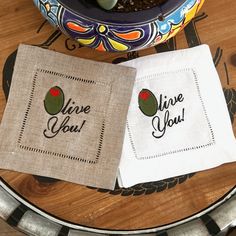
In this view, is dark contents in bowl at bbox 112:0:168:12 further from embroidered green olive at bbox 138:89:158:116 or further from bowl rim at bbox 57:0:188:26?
embroidered green olive at bbox 138:89:158:116

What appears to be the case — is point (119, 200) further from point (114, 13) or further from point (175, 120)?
point (114, 13)

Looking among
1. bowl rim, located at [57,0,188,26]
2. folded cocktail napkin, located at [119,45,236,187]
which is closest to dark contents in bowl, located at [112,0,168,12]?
bowl rim, located at [57,0,188,26]

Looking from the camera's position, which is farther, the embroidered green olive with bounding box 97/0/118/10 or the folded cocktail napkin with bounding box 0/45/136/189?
the folded cocktail napkin with bounding box 0/45/136/189

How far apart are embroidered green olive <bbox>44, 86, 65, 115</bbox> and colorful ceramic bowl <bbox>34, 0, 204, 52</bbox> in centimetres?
11

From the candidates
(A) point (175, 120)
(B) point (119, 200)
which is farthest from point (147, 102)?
(B) point (119, 200)

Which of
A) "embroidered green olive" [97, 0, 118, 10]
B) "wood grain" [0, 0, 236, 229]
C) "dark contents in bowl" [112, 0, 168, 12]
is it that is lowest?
"wood grain" [0, 0, 236, 229]

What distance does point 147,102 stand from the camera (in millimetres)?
622

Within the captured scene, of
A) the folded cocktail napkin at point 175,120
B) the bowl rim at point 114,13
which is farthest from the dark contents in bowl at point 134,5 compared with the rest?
the folded cocktail napkin at point 175,120

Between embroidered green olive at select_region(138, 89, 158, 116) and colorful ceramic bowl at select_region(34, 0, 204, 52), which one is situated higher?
colorful ceramic bowl at select_region(34, 0, 204, 52)

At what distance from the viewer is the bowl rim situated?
0.49 meters

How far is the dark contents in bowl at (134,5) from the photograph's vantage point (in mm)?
510

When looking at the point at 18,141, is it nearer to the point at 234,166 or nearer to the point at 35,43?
the point at 35,43

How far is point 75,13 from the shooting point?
19.6 inches

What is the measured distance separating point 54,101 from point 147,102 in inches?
5.8
